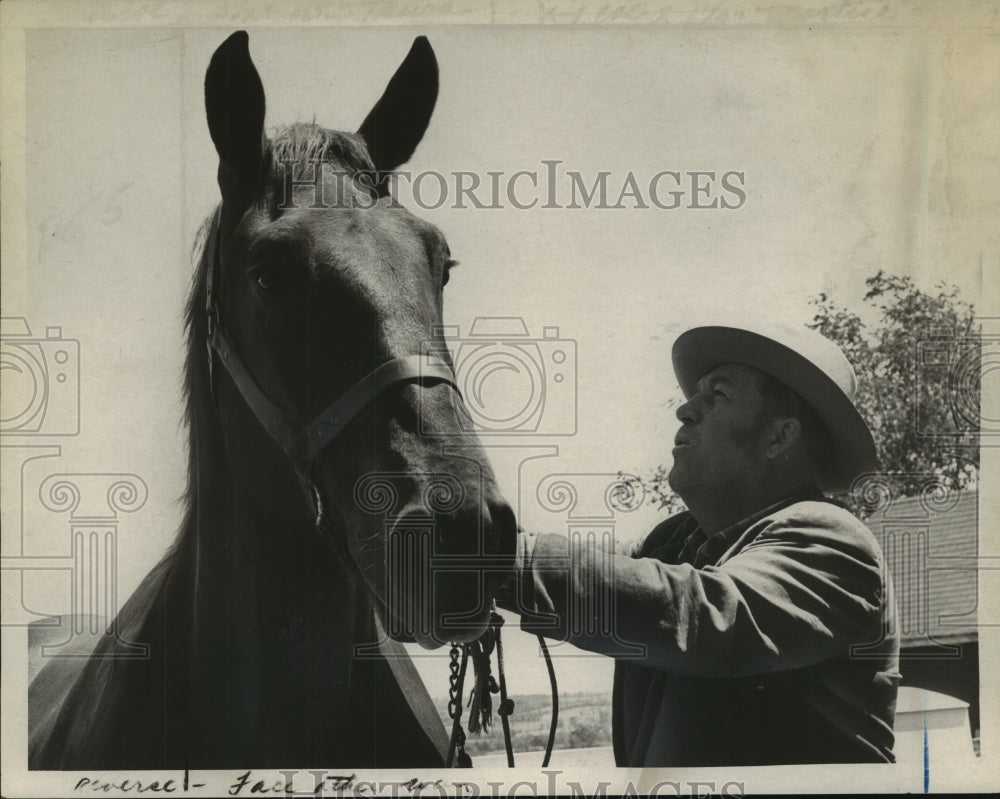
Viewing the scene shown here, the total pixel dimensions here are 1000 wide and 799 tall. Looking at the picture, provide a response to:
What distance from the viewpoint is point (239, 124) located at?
3.23 metres

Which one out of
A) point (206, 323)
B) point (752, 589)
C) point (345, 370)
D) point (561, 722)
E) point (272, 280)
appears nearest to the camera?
point (345, 370)

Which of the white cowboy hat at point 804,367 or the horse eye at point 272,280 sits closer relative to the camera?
the horse eye at point 272,280

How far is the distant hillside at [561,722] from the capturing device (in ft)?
12.6

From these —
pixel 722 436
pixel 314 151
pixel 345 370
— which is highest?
pixel 314 151

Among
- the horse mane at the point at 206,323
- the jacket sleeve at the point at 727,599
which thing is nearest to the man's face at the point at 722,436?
the jacket sleeve at the point at 727,599

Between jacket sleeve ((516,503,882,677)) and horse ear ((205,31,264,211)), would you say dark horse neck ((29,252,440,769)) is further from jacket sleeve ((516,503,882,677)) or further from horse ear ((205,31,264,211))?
jacket sleeve ((516,503,882,677))

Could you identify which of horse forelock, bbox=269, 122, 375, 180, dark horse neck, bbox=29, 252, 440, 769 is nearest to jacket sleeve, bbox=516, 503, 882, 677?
dark horse neck, bbox=29, 252, 440, 769

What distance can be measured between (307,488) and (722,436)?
5.09ft

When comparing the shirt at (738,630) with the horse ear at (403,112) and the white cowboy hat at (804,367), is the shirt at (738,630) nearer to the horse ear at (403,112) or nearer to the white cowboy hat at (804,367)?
the white cowboy hat at (804,367)

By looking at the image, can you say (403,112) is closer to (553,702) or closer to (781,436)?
(781,436)

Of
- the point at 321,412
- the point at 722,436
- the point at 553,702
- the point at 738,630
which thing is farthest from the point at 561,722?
the point at 321,412

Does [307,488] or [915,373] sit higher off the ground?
[915,373]

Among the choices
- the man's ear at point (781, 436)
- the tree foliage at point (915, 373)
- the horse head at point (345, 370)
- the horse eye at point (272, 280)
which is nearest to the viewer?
the horse head at point (345, 370)

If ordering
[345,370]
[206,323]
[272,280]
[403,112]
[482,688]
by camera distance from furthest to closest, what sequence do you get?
[403,112], [206,323], [482,688], [272,280], [345,370]
